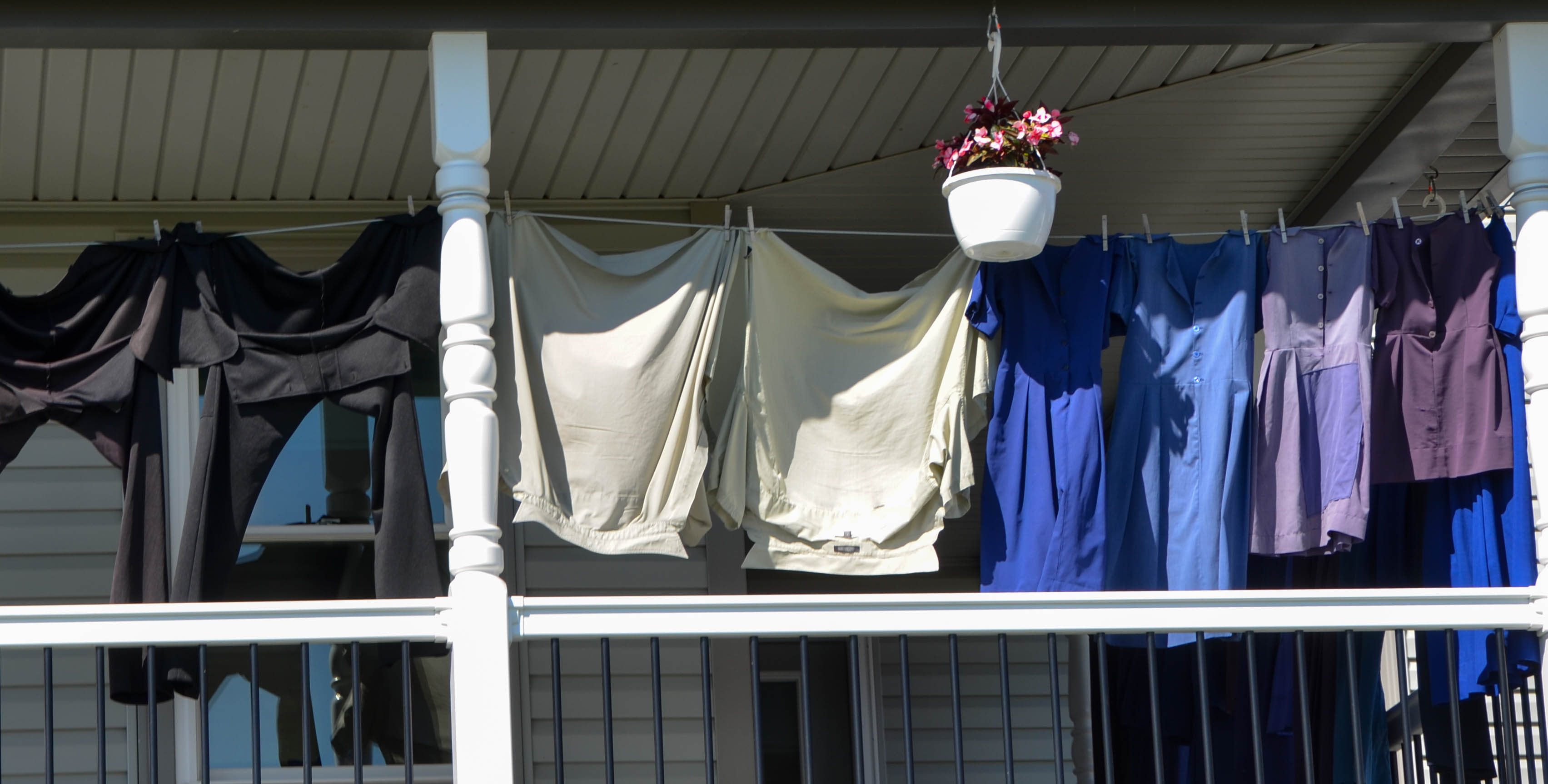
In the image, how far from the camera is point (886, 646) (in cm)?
845

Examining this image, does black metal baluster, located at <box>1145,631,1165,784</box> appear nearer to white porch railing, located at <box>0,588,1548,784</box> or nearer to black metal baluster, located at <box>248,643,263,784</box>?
white porch railing, located at <box>0,588,1548,784</box>

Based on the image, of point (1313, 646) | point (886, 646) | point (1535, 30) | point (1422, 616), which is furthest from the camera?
point (886, 646)

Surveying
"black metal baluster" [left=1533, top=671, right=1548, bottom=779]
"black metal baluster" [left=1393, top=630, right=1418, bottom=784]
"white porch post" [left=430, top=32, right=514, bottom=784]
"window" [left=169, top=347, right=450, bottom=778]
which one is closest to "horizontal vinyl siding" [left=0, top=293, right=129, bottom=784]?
"window" [left=169, top=347, right=450, bottom=778]

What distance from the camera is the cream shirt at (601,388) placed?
4879 millimetres

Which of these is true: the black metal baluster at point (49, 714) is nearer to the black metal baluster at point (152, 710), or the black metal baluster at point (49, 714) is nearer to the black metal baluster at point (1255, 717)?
the black metal baluster at point (152, 710)

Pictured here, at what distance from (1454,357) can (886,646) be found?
12.9 feet

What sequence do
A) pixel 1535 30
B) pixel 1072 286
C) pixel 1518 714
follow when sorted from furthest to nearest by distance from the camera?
1. pixel 1518 714
2. pixel 1072 286
3. pixel 1535 30

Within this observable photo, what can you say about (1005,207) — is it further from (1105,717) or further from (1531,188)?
(1531,188)

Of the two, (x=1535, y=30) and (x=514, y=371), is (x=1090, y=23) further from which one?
(x=514, y=371)

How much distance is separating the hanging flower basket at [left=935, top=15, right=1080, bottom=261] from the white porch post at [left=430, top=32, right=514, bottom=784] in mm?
1289

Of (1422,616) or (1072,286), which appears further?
(1072,286)

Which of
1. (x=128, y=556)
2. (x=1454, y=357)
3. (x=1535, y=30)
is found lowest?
(x=128, y=556)

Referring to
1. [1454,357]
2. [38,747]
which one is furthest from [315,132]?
[1454,357]

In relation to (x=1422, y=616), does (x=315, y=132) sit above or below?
above
